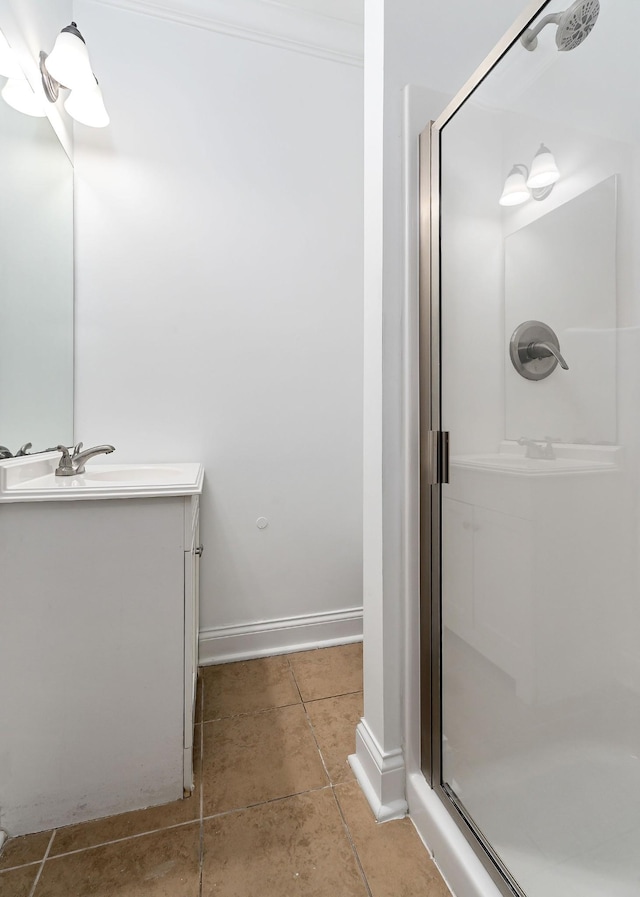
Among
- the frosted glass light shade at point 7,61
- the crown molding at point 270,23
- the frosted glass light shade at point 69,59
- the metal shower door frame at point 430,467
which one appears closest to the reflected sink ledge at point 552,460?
the metal shower door frame at point 430,467

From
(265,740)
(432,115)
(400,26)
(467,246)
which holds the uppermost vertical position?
(400,26)

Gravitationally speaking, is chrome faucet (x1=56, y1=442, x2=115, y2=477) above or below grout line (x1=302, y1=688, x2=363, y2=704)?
above

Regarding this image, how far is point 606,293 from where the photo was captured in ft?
2.17

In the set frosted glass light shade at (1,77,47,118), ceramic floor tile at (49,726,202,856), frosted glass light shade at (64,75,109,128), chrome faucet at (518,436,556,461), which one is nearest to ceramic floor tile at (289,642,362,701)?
ceramic floor tile at (49,726,202,856)

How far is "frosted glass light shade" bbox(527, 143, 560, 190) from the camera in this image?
0.75 meters

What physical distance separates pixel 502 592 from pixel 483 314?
1.93 ft

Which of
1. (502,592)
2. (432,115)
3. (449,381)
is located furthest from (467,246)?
(502,592)

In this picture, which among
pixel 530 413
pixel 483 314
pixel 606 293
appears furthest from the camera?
pixel 483 314

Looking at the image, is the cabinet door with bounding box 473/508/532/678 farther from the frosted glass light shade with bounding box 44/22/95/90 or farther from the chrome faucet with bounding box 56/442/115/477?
the frosted glass light shade with bounding box 44/22/95/90

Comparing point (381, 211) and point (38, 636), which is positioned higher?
point (381, 211)

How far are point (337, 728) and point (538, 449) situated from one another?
118 cm

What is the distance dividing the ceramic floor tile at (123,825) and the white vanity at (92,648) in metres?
0.02

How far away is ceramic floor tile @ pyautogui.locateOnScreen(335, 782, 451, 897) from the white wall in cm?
90

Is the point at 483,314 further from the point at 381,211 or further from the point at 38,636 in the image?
the point at 38,636
